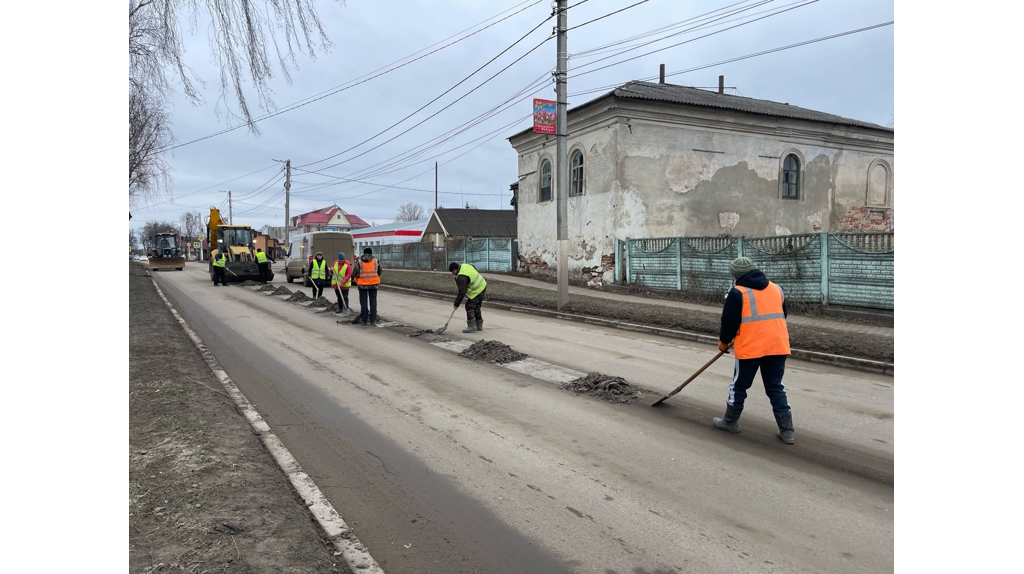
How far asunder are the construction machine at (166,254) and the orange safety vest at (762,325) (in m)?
47.6

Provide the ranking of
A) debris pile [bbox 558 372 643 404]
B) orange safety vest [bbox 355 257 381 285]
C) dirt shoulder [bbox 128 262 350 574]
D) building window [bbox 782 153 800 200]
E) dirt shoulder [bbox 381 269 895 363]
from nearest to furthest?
1. dirt shoulder [bbox 128 262 350 574]
2. debris pile [bbox 558 372 643 404]
3. dirt shoulder [bbox 381 269 895 363]
4. orange safety vest [bbox 355 257 381 285]
5. building window [bbox 782 153 800 200]

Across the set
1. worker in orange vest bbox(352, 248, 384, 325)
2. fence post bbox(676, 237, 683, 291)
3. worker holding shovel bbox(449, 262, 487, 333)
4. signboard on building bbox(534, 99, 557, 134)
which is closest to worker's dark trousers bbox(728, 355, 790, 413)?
worker holding shovel bbox(449, 262, 487, 333)

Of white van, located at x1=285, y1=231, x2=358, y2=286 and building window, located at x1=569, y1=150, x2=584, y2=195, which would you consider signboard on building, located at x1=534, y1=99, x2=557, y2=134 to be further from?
white van, located at x1=285, y1=231, x2=358, y2=286

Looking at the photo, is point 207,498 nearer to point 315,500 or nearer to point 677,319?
point 315,500

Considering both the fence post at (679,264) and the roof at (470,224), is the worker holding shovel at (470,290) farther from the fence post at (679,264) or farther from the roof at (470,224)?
the roof at (470,224)

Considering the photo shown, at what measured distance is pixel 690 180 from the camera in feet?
77.2

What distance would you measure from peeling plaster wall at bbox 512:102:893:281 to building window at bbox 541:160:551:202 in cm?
30

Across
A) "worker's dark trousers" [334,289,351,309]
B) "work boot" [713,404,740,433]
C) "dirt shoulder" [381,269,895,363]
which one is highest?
"worker's dark trousers" [334,289,351,309]

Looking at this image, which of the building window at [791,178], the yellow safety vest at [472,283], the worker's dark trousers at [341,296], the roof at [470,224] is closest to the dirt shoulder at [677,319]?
the yellow safety vest at [472,283]

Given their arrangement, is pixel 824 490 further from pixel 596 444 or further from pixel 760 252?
pixel 760 252

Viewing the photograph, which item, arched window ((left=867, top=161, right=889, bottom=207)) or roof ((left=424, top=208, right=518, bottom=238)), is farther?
roof ((left=424, top=208, right=518, bottom=238))

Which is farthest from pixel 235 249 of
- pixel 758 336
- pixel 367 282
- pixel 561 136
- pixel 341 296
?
pixel 758 336

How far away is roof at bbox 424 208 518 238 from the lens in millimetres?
54812

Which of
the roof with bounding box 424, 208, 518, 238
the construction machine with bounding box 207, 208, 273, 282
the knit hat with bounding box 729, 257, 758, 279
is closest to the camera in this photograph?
the knit hat with bounding box 729, 257, 758, 279
